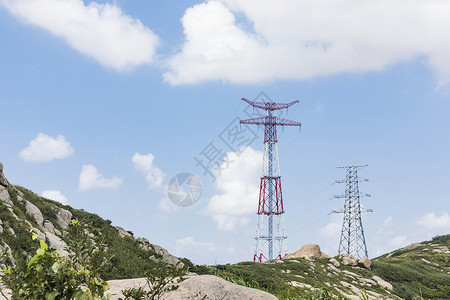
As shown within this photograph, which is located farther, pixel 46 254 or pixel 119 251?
pixel 119 251

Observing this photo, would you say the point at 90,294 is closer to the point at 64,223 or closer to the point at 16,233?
the point at 16,233

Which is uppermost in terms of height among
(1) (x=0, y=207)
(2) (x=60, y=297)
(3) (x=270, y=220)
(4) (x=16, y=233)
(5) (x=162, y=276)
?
(3) (x=270, y=220)

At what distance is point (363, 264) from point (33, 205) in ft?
94.8

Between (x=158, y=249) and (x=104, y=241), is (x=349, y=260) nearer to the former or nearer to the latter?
(x=158, y=249)

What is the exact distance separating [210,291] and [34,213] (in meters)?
18.8

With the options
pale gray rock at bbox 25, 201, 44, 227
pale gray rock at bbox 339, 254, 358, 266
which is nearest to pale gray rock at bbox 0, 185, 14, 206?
pale gray rock at bbox 25, 201, 44, 227

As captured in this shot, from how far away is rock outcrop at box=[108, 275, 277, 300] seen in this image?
5793 mm

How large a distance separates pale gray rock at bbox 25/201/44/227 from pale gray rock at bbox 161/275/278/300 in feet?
58.3

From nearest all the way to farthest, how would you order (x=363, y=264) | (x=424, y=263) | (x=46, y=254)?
(x=46, y=254) → (x=363, y=264) → (x=424, y=263)

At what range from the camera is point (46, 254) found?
402 centimetres

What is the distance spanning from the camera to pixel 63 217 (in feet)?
80.7

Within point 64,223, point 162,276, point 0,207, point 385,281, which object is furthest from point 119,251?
point 385,281

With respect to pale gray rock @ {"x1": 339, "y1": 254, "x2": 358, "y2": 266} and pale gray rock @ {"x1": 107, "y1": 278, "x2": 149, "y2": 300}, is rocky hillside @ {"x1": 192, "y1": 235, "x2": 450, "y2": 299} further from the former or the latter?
pale gray rock @ {"x1": 107, "y1": 278, "x2": 149, "y2": 300}

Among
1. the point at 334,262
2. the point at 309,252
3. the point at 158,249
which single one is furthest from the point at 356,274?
the point at 158,249
